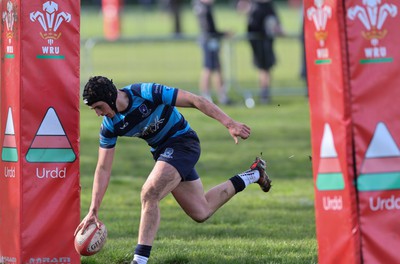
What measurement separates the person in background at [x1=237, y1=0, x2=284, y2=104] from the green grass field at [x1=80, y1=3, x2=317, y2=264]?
0.74m

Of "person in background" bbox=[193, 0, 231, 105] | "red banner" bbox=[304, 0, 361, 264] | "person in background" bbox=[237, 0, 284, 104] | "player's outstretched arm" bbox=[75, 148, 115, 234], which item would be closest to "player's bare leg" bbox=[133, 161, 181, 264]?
"player's outstretched arm" bbox=[75, 148, 115, 234]

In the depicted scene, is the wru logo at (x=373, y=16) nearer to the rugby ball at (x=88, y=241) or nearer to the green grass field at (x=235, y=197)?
the green grass field at (x=235, y=197)

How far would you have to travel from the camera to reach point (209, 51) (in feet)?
69.8

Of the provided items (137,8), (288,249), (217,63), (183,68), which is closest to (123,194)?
(288,249)

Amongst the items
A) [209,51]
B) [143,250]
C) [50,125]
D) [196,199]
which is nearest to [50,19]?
[50,125]

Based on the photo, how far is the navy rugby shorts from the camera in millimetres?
8297

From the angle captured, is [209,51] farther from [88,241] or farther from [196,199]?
[88,241]

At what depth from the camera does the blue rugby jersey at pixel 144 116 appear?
8039mm

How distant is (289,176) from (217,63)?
24.6ft

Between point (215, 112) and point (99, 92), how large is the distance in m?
0.90

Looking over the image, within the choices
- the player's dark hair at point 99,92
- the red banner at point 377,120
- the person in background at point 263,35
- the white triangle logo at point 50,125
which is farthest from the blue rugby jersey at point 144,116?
the person in background at point 263,35

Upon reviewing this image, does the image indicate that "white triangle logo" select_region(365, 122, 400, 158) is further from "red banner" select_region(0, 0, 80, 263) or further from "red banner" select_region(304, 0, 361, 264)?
"red banner" select_region(0, 0, 80, 263)

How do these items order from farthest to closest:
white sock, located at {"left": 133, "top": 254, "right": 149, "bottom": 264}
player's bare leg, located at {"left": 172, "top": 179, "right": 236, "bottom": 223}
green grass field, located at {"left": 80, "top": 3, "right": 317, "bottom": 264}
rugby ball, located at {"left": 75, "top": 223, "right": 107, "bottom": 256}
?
green grass field, located at {"left": 80, "top": 3, "right": 317, "bottom": 264}
player's bare leg, located at {"left": 172, "top": 179, "right": 236, "bottom": 223}
white sock, located at {"left": 133, "top": 254, "right": 149, "bottom": 264}
rugby ball, located at {"left": 75, "top": 223, "right": 107, "bottom": 256}

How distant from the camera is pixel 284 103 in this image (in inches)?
878
